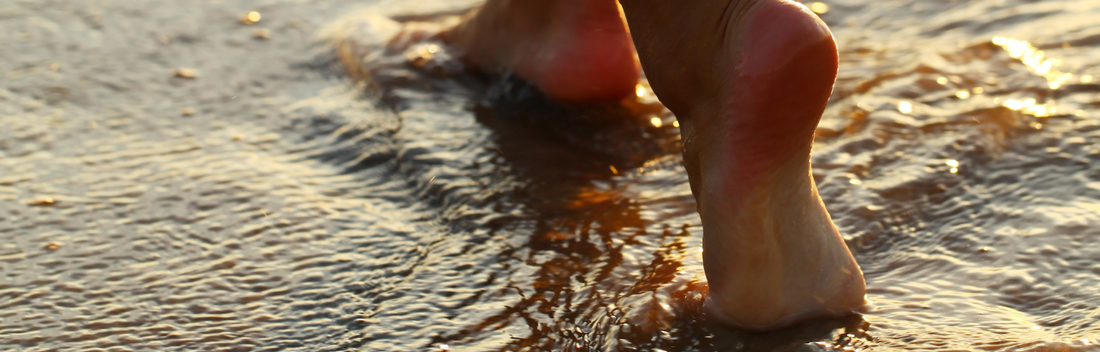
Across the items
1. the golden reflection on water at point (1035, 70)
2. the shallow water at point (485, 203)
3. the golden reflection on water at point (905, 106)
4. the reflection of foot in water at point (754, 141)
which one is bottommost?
the shallow water at point (485, 203)

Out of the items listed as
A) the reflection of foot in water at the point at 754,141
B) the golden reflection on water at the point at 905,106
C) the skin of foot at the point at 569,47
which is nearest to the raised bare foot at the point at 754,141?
the reflection of foot in water at the point at 754,141

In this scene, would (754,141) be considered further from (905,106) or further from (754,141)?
(905,106)

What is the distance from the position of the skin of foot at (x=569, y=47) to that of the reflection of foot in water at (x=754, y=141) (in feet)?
2.05

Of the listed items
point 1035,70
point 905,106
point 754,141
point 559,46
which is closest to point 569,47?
point 559,46

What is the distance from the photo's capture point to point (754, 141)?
3.48 feet

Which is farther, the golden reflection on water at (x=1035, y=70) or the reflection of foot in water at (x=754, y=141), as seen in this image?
the golden reflection on water at (x=1035, y=70)

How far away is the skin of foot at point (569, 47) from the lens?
1.80 metres

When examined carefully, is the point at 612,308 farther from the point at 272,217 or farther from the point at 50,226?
the point at 50,226

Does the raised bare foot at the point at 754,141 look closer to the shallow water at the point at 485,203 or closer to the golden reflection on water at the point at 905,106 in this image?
the shallow water at the point at 485,203

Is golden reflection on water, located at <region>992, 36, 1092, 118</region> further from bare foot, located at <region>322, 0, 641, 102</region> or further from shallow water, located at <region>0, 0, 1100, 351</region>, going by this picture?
bare foot, located at <region>322, 0, 641, 102</region>

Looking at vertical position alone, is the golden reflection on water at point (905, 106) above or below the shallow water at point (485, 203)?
above

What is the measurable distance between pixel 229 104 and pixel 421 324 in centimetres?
111

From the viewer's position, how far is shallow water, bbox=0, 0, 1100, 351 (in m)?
1.21

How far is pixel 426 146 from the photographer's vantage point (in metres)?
1.78
